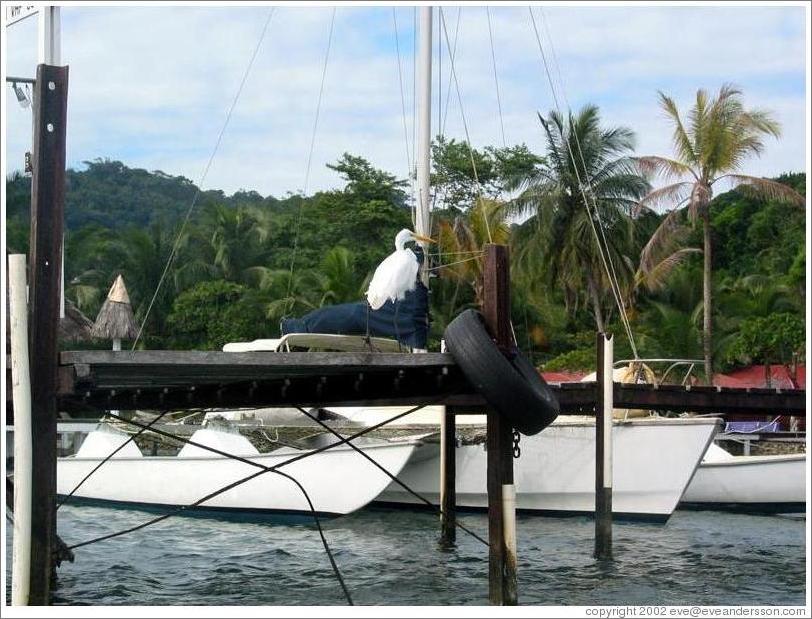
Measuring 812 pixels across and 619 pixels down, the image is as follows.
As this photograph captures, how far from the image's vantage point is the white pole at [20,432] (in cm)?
834

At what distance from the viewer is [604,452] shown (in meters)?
14.3

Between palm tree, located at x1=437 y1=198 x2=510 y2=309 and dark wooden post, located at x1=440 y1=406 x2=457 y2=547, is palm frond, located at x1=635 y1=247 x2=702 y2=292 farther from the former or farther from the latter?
dark wooden post, located at x1=440 y1=406 x2=457 y2=547

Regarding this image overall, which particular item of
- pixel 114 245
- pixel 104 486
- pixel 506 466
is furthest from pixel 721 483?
pixel 114 245

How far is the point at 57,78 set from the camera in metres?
8.93

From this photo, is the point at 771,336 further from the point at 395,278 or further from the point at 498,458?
the point at 498,458

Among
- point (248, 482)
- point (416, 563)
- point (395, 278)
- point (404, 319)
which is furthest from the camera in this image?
point (248, 482)

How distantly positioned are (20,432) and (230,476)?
35.9 ft

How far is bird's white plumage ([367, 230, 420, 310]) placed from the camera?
12004 millimetres

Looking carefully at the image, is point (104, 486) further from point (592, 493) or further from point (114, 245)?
point (114, 245)

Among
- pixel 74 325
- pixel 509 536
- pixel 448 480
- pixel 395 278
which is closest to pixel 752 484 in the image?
pixel 448 480

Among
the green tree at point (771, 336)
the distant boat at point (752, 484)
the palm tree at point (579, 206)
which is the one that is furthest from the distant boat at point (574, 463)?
the palm tree at point (579, 206)

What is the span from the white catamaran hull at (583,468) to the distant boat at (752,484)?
2516mm

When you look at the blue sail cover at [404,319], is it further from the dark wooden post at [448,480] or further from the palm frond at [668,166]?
the palm frond at [668,166]

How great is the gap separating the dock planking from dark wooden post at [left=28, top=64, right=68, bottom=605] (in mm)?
191
